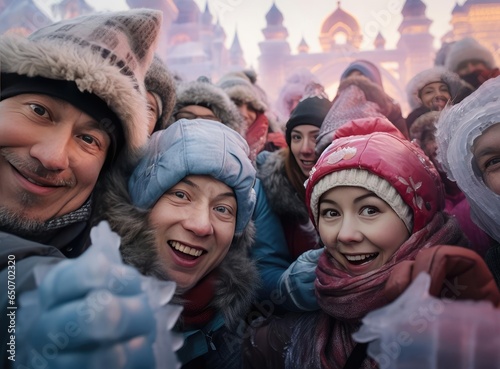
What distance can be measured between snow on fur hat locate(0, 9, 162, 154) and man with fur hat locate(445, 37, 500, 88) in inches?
101

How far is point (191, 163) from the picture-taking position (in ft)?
4.65

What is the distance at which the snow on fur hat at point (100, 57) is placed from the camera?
Result: 4.01ft

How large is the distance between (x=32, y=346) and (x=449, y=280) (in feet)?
3.07

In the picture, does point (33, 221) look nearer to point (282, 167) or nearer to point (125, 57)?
point (125, 57)

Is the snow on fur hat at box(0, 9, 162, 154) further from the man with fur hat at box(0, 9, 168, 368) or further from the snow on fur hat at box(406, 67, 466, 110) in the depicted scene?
the snow on fur hat at box(406, 67, 466, 110)

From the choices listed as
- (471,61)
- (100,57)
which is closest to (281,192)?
(100,57)

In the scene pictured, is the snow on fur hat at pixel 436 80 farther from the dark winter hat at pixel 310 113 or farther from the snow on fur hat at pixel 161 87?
the snow on fur hat at pixel 161 87

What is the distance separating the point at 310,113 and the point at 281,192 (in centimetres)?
54

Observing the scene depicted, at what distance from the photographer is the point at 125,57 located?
1416 mm

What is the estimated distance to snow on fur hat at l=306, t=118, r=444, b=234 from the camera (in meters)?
1.32

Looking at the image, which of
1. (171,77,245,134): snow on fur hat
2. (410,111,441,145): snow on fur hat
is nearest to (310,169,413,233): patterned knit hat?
(410,111,441,145): snow on fur hat

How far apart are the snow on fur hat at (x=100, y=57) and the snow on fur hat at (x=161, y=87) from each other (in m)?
0.56

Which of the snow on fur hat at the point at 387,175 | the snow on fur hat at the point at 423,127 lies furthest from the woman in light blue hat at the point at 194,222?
the snow on fur hat at the point at 423,127

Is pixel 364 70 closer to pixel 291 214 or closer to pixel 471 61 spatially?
pixel 471 61
